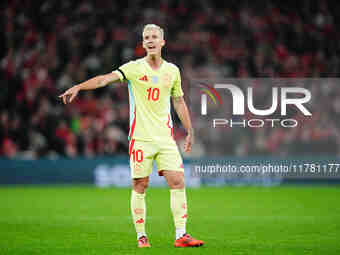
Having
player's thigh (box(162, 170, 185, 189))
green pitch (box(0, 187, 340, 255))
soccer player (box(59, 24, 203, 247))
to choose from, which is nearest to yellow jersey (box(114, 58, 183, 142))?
soccer player (box(59, 24, 203, 247))

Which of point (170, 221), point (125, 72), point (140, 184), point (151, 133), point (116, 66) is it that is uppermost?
point (116, 66)

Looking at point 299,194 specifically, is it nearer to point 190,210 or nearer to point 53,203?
point 190,210

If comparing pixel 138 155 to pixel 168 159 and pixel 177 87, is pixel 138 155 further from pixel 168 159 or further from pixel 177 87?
pixel 177 87

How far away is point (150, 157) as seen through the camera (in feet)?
24.4

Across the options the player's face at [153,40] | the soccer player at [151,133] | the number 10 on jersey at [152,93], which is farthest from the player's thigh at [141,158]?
the player's face at [153,40]

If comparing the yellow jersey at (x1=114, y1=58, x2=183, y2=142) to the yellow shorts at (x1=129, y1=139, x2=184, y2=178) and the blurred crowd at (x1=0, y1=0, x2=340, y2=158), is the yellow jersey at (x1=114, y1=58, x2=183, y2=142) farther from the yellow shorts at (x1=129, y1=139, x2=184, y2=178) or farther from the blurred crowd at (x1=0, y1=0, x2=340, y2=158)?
the blurred crowd at (x1=0, y1=0, x2=340, y2=158)

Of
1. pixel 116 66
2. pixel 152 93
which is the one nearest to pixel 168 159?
pixel 152 93

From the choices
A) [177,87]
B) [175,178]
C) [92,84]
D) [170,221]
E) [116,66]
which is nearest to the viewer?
[92,84]

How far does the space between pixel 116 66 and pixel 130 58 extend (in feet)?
1.60

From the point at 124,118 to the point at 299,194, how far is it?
5907mm

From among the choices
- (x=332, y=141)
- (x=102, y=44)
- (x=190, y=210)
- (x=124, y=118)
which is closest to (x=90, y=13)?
(x=102, y=44)

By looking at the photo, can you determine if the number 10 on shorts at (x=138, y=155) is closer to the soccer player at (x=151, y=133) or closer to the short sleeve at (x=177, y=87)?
the soccer player at (x=151, y=133)

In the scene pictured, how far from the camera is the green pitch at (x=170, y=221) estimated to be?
745 cm

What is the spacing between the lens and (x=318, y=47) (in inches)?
838
